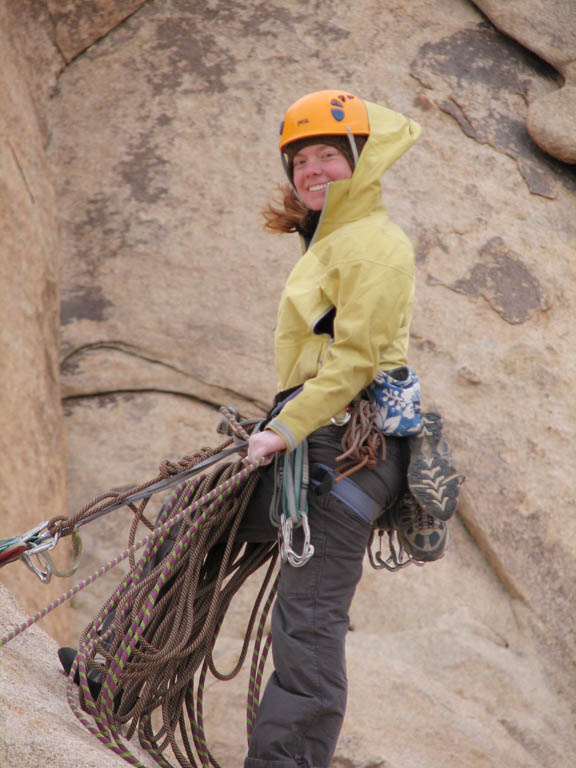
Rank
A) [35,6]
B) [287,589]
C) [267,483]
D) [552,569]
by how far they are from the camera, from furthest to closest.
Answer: [35,6] < [552,569] < [267,483] < [287,589]

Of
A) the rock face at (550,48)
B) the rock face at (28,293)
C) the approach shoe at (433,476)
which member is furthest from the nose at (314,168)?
the rock face at (550,48)

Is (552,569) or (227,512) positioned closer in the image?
(227,512)

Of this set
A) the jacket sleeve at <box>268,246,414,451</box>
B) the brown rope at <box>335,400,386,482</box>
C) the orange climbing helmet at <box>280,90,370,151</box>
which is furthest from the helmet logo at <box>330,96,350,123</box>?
the brown rope at <box>335,400,386,482</box>

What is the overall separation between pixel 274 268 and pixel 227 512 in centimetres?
255

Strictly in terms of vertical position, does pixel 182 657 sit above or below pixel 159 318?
above

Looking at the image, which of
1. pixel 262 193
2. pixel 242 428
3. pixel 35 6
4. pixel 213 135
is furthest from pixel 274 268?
pixel 242 428

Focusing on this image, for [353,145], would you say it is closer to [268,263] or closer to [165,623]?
[165,623]

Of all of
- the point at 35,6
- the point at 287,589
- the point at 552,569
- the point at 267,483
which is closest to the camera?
the point at 287,589

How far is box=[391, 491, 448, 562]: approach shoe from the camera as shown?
271 centimetres

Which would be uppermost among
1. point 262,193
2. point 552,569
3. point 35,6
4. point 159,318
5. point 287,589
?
point 35,6

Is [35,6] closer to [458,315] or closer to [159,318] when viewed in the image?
[159,318]

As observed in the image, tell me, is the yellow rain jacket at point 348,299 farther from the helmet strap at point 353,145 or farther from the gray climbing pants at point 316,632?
the gray climbing pants at point 316,632

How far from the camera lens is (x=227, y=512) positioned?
266 cm

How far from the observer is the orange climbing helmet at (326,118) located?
102 inches
